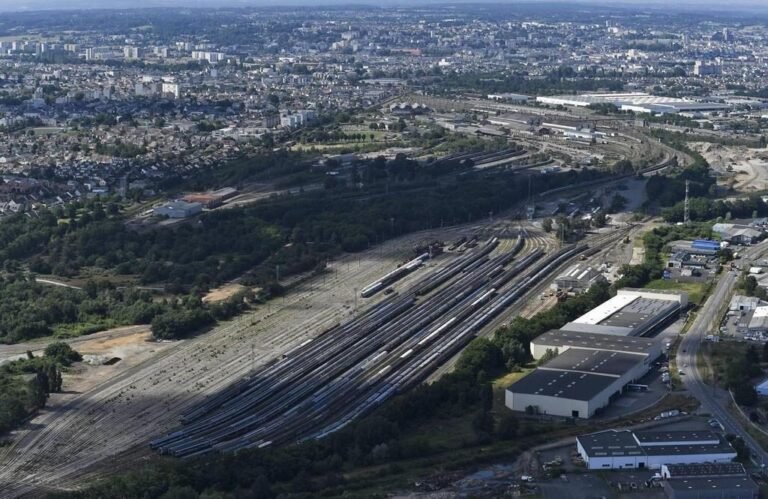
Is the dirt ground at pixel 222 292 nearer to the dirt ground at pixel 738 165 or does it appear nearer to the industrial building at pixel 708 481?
the industrial building at pixel 708 481

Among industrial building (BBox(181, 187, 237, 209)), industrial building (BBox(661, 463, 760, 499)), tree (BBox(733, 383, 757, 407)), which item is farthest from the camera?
industrial building (BBox(181, 187, 237, 209))

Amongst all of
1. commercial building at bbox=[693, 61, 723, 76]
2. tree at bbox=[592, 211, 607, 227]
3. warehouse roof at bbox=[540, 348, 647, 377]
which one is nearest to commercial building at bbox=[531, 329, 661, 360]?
warehouse roof at bbox=[540, 348, 647, 377]

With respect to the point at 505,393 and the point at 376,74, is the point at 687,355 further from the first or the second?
the point at 376,74

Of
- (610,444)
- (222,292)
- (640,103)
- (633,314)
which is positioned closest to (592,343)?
(633,314)

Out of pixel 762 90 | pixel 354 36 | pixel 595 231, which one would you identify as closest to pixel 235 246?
pixel 595 231

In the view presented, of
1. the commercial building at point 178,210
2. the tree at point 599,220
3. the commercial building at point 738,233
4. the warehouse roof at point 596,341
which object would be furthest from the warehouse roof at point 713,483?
the commercial building at point 178,210

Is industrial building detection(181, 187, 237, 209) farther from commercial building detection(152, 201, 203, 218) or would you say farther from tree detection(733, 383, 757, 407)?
tree detection(733, 383, 757, 407)

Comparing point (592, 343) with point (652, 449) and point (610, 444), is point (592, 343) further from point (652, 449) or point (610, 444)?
point (652, 449)
